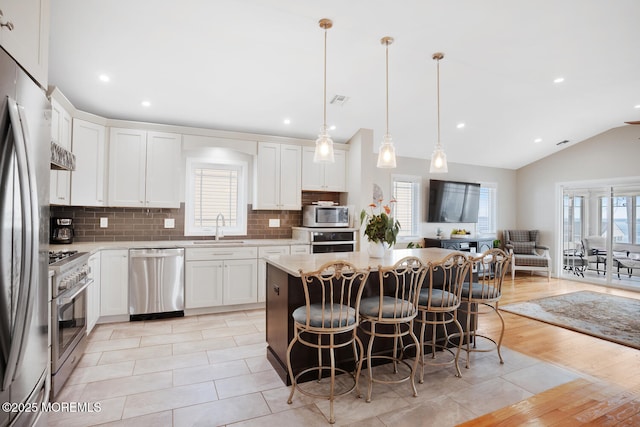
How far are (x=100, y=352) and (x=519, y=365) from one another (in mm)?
3856

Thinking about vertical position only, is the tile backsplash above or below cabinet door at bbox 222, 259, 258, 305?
above

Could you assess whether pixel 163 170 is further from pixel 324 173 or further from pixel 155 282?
pixel 324 173

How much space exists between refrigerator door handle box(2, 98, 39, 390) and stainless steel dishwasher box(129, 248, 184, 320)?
300 centimetres

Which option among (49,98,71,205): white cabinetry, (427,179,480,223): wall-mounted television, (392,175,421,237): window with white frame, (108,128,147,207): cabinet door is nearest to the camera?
(49,98,71,205): white cabinetry

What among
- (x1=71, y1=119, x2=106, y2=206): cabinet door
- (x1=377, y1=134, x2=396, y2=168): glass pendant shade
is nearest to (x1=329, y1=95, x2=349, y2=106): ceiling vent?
(x1=377, y1=134, x2=396, y2=168): glass pendant shade

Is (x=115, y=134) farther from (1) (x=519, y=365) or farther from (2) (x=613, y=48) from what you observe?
(2) (x=613, y=48)

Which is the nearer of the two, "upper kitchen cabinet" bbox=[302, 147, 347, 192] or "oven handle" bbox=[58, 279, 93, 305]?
"oven handle" bbox=[58, 279, 93, 305]

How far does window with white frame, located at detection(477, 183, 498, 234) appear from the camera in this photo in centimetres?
778

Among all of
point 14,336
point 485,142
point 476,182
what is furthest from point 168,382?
point 476,182

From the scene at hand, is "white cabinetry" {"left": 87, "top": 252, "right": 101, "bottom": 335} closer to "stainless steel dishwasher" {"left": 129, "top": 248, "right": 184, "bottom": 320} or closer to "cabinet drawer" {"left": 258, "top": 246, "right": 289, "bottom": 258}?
"stainless steel dishwasher" {"left": 129, "top": 248, "right": 184, "bottom": 320}

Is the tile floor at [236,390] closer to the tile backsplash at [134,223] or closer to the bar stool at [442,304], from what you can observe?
the bar stool at [442,304]

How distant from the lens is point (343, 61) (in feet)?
12.0

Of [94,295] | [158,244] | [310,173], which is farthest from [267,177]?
[94,295]

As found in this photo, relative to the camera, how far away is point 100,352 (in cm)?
316
